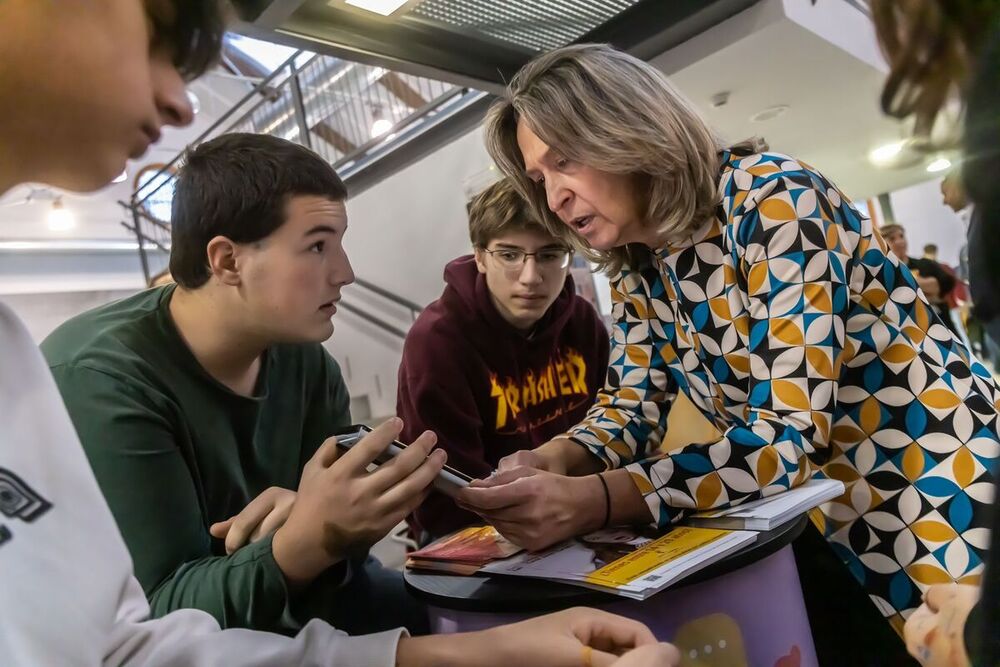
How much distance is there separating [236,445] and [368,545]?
260 millimetres

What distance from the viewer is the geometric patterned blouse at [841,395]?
0.71m

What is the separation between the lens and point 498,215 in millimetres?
1178

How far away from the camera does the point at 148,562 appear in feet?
2.15

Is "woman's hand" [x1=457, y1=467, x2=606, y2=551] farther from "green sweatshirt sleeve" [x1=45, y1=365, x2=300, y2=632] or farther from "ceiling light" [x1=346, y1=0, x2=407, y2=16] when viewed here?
"ceiling light" [x1=346, y1=0, x2=407, y2=16]

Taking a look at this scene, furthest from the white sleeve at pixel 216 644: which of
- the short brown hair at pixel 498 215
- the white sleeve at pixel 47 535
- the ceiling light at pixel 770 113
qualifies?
the ceiling light at pixel 770 113

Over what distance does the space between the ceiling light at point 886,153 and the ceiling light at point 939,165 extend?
0.6 inches

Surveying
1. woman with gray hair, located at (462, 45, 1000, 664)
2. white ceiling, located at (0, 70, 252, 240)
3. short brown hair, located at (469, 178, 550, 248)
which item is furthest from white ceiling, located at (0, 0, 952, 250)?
short brown hair, located at (469, 178, 550, 248)

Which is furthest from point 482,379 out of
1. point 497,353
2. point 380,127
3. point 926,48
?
point 926,48

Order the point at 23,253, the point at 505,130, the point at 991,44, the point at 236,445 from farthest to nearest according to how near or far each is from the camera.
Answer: the point at 505,130
the point at 236,445
the point at 23,253
the point at 991,44

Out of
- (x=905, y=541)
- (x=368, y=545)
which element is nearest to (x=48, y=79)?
(x=368, y=545)

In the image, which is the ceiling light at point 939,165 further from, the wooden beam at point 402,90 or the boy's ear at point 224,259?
the wooden beam at point 402,90

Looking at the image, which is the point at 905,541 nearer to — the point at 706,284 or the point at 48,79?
the point at 706,284

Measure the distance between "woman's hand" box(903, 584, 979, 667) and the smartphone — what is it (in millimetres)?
412

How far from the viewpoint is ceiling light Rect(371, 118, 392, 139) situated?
872 millimetres
